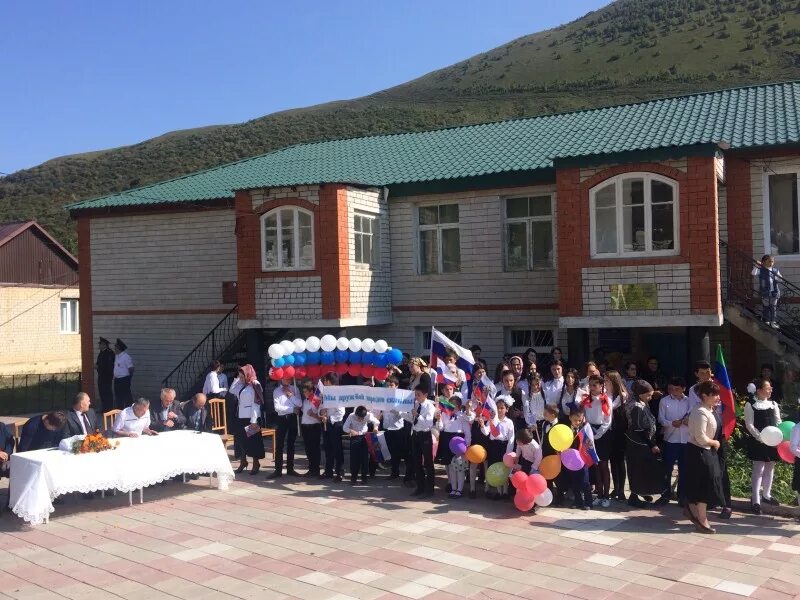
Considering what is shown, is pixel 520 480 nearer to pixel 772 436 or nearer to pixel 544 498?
pixel 544 498

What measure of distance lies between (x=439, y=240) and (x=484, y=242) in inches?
44.1

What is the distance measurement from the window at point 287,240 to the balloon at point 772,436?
9770 mm

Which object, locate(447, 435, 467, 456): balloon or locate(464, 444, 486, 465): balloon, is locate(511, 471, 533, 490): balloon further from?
locate(447, 435, 467, 456): balloon

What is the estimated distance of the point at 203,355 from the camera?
755 inches

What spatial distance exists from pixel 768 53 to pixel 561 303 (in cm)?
5796

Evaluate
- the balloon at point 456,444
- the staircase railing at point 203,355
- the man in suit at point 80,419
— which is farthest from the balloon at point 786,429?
the staircase railing at point 203,355

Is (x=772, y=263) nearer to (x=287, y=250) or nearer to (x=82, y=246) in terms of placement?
(x=287, y=250)

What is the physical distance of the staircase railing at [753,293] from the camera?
1366 centimetres

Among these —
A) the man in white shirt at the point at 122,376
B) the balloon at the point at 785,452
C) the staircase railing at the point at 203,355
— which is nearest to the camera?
the balloon at the point at 785,452

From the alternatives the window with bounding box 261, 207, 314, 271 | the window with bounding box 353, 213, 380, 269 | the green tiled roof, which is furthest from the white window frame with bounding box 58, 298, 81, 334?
the window with bounding box 353, 213, 380, 269

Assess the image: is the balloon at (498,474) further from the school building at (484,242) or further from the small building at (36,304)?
the small building at (36,304)

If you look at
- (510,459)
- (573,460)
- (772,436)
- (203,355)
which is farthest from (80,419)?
(203,355)

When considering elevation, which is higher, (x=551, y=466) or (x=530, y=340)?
(x=530, y=340)

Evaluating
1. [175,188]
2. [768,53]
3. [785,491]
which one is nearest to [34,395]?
[175,188]
